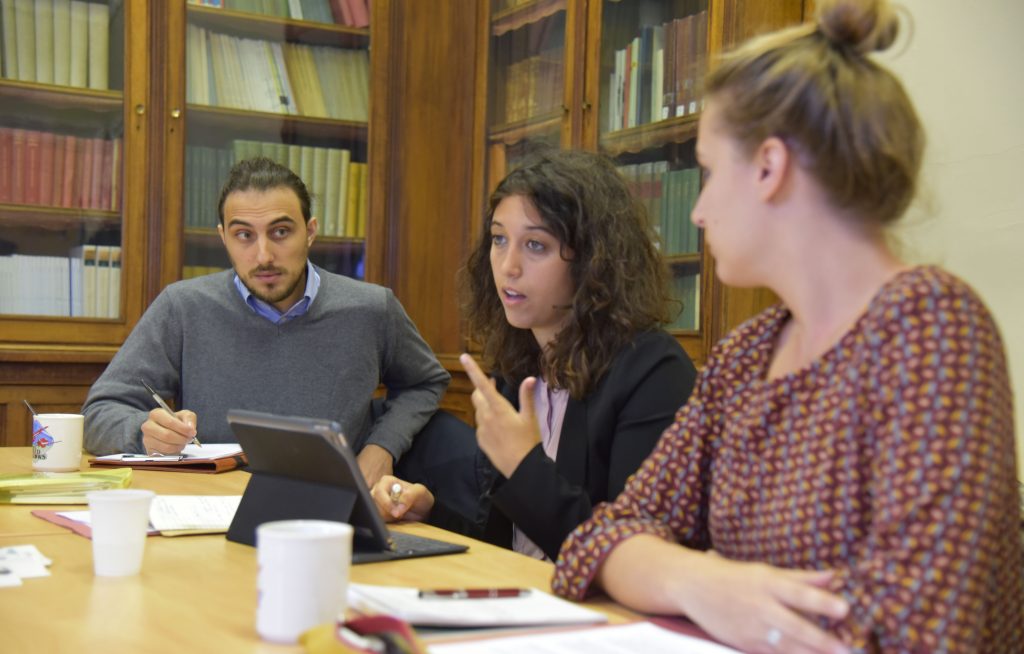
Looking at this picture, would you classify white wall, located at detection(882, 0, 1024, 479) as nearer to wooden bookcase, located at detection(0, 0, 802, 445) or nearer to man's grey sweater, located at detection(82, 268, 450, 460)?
wooden bookcase, located at detection(0, 0, 802, 445)

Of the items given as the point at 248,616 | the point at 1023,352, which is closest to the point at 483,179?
the point at 1023,352

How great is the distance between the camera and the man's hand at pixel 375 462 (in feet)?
7.51

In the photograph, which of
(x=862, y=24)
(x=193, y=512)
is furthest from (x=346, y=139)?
(x=862, y=24)

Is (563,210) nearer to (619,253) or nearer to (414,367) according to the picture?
(619,253)

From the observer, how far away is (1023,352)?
2.00m

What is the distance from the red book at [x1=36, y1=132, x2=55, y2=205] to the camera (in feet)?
10.7

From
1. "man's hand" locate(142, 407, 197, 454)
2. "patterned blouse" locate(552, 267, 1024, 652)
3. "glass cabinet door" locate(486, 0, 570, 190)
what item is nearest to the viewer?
"patterned blouse" locate(552, 267, 1024, 652)

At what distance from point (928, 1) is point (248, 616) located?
71.7 inches

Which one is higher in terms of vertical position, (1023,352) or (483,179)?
(483,179)

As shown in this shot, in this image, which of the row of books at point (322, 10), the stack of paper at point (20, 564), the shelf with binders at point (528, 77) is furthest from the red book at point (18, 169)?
the stack of paper at point (20, 564)

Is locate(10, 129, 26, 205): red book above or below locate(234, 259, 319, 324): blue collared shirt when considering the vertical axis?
above

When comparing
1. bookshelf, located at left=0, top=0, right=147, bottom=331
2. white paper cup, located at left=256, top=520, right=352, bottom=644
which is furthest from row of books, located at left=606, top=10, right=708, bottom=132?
white paper cup, located at left=256, top=520, right=352, bottom=644

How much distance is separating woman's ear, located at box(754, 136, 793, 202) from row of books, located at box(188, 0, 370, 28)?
2.81 m

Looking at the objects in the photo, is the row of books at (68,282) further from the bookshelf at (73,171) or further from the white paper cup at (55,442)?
the white paper cup at (55,442)
